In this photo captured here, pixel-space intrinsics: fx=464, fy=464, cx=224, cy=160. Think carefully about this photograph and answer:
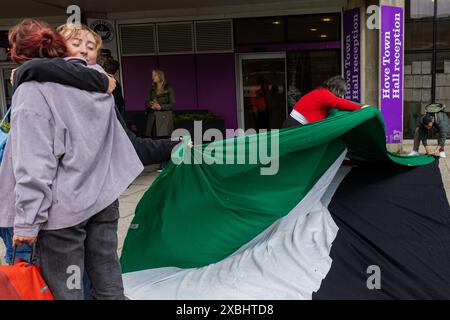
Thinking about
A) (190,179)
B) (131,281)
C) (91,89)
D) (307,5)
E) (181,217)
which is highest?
(307,5)

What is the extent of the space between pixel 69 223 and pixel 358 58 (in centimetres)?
819

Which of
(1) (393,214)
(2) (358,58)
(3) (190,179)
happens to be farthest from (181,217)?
(2) (358,58)

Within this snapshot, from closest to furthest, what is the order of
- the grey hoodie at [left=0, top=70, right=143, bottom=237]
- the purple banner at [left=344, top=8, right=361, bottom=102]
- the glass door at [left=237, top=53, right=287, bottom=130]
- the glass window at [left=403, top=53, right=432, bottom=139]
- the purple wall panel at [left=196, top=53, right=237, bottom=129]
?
1. the grey hoodie at [left=0, top=70, right=143, bottom=237]
2. the purple banner at [left=344, top=8, right=361, bottom=102]
3. the glass window at [left=403, top=53, right=432, bottom=139]
4. the glass door at [left=237, top=53, right=287, bottom=130]
5. the purple wall panel at [left=196, top=53, right=237, bottom=129]

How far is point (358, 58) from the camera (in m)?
9.12

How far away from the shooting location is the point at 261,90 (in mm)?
11359

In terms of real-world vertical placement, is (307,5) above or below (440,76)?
above

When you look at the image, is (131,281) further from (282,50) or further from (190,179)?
(282,50)

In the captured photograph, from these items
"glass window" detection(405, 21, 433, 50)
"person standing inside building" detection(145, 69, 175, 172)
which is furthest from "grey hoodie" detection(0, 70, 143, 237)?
"glass window" detection(405, 21, 433, 50)

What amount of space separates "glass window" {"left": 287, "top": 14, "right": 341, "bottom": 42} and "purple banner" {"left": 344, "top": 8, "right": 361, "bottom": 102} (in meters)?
0.99

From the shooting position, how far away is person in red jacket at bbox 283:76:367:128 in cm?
503

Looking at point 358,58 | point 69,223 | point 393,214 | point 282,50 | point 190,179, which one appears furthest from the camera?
point 282,50

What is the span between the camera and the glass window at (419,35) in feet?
33.0

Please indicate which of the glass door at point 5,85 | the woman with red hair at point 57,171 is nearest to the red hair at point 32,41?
the woman with red hair at point 57,171

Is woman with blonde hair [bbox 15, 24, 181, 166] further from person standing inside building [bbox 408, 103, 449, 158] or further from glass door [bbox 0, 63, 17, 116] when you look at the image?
glass door [bbox 0, 63, 17, 116]
